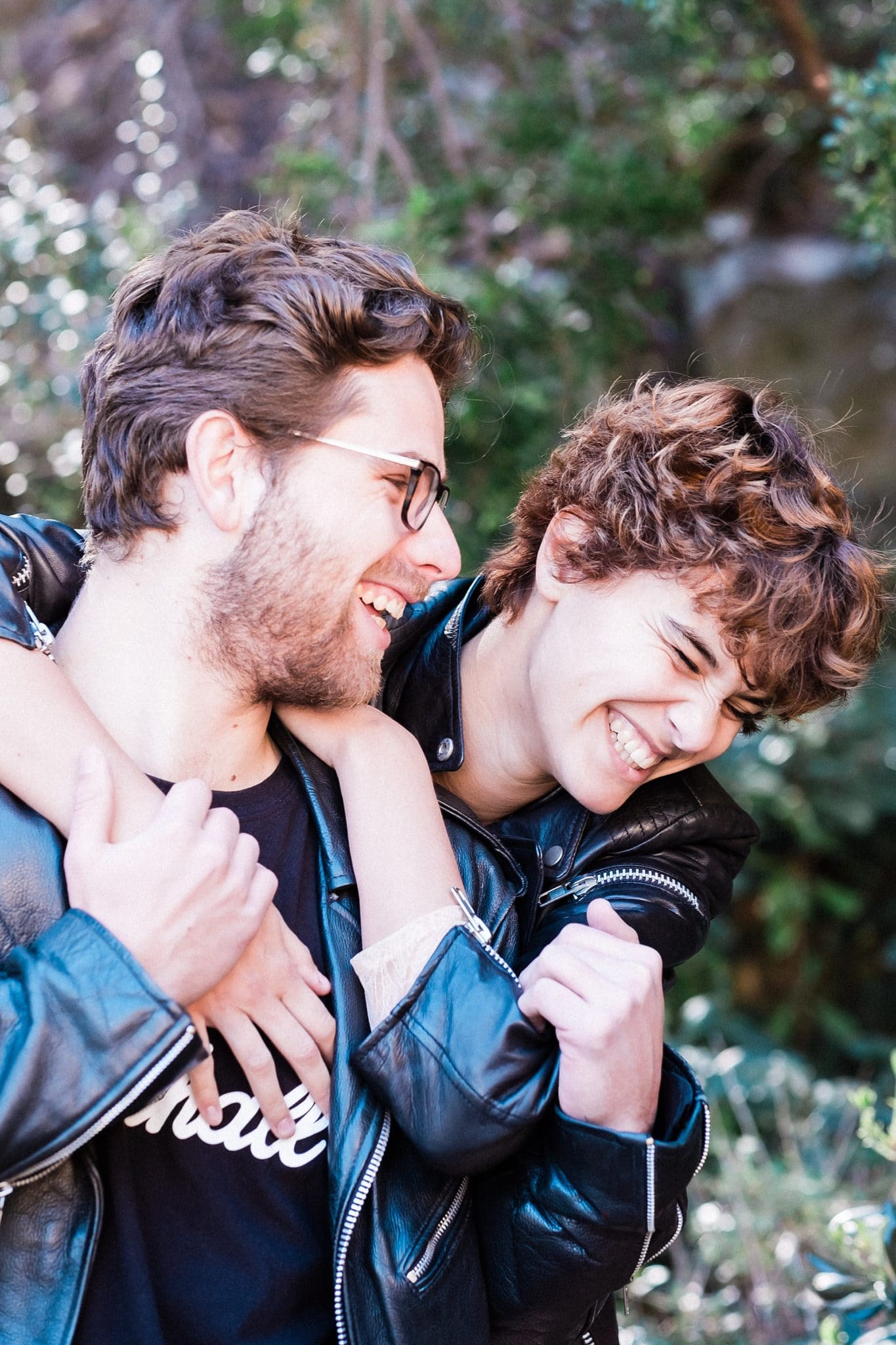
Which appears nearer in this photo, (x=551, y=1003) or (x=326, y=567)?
(x=551, y=1003)

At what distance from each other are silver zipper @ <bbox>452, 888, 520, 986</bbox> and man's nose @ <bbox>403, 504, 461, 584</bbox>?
1.83 feet

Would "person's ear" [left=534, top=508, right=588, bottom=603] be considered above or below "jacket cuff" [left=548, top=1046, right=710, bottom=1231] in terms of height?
above

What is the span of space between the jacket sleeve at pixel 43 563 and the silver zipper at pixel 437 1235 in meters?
1.16

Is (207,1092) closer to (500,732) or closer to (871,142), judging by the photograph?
(500,732)

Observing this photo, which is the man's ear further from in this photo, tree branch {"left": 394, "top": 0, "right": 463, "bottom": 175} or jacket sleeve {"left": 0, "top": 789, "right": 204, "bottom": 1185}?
tree branch {"left": 394, "top": 0, "right": 463, "bottom": 175}

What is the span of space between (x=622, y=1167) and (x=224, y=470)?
4.08ft

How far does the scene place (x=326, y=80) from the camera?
4680 millimetres

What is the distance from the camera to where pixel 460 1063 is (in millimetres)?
1798

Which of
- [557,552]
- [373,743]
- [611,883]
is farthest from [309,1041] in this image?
[557,552]

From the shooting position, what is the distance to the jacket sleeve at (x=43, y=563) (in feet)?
6.84

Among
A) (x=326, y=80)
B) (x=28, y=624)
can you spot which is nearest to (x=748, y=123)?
(x=326, y=80)

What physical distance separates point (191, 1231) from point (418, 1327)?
36cm

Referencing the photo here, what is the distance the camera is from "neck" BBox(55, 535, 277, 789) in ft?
6.61

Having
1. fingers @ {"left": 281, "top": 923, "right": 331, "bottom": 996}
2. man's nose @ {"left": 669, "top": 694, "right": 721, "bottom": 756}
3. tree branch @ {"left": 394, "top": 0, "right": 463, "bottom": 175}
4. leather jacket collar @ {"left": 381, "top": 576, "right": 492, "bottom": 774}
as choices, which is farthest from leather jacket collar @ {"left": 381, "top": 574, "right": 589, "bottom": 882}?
tree branch @ {"left": 394, "top": 0, "right": 463, "bottom": 175}
